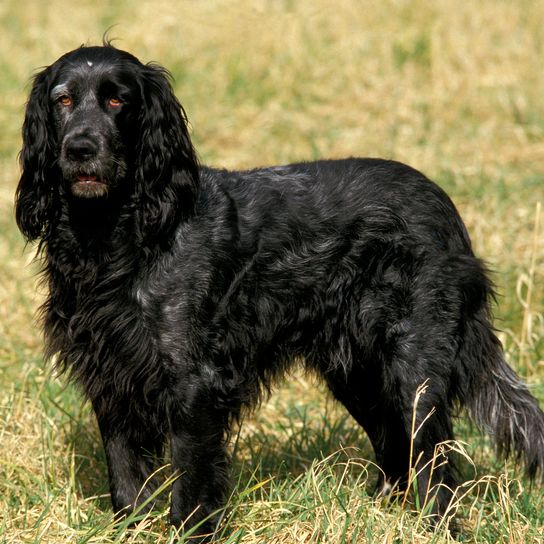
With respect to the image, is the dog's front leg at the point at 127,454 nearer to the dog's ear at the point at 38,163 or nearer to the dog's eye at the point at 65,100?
the dog's ear at the point at 38,163

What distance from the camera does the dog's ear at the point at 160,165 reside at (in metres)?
3.97

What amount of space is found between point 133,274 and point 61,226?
389mm

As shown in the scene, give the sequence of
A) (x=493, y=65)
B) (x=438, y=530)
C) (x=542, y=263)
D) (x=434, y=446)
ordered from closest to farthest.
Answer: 1. (x=438, y=530)
2. (x=434, y=446)
3. (x=542, y=263)
4. (x=493, y=65)

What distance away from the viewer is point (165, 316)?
388 cm

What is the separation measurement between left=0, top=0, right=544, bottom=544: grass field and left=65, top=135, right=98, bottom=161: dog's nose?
3.43ft

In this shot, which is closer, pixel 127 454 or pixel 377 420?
pixel 127 454

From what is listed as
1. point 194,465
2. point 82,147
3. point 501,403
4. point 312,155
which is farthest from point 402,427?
point 312,155

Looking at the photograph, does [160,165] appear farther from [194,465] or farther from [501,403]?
[501,403]

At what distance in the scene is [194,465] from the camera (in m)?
3.94

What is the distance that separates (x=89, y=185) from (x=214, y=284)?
0.64 metres

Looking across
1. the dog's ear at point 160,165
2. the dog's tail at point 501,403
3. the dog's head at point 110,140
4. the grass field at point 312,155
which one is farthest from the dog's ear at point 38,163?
the dog's tail at point 501,403

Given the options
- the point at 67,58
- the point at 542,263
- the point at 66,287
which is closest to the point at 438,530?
the point at 66,287

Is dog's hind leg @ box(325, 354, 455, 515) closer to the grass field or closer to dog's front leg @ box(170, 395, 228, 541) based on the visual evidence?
the grass field

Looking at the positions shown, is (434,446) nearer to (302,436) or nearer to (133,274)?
(302,436)
